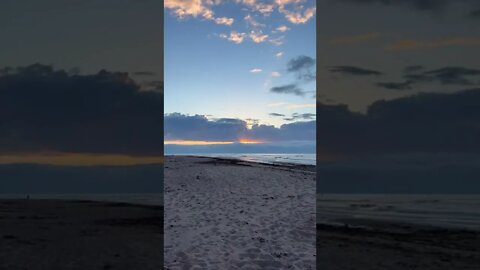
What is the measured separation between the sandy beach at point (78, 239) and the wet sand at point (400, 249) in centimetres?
231

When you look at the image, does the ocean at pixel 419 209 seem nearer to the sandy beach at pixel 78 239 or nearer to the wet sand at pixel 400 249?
the wet sand at pixel 400 249

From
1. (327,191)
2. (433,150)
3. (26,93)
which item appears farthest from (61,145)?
(433,150)

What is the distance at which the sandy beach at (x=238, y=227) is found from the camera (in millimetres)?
7195

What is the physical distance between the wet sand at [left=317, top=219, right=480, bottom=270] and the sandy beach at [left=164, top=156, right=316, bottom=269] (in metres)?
0.87

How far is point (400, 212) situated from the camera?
6.25 meters

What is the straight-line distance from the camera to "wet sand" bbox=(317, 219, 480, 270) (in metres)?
5.59

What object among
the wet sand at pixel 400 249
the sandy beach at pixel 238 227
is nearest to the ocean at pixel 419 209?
the wet sand at pixel 400 249

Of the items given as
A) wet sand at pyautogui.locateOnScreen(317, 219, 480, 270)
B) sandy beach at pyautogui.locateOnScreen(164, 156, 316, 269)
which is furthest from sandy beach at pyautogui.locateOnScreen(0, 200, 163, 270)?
wet sand at pyautogui.locateOnScreen(317, 219, 480, 270)

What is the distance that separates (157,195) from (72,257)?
4.51 ft

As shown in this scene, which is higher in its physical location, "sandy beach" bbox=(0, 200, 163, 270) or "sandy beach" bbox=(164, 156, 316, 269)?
"sandy beach" bbox=(0, 200, 163, 270)

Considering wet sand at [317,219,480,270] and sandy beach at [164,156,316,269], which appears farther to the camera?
sandy beach at [164,156,316,269]

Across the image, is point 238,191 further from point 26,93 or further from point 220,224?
point 26,93

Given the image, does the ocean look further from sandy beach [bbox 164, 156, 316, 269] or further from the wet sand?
sandy beach [bbox 164, 156, 316, 269]

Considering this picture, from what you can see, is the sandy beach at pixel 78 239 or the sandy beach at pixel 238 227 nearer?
the sandy beach at pixel 78 239
